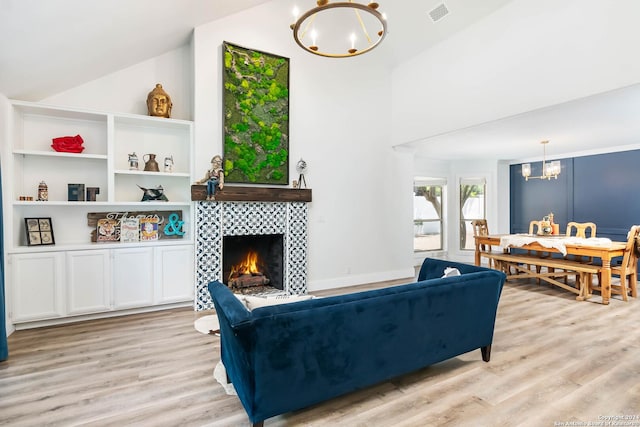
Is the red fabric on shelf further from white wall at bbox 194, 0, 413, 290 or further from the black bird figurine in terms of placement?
white wall at bbox 194, 0, 413, 290

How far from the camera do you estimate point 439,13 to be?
4812 millimetres

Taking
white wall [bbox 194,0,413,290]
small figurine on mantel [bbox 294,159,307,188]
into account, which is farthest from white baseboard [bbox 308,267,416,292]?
small figurine on mantel [bbox 294,159,307,188]

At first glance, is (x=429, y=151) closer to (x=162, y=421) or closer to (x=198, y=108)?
(x=198, y=108)

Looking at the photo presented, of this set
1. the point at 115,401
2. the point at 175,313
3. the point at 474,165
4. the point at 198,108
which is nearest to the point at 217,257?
the point at 175,313

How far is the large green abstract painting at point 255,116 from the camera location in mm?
4539

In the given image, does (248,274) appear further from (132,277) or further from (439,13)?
(439,13)

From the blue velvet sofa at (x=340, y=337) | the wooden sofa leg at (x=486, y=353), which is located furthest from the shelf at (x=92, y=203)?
the wooden sofa leg at (x=486, y=353)

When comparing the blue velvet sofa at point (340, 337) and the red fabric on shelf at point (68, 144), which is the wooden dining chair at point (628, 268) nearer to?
the blue velvet sofa at point (340, 337)

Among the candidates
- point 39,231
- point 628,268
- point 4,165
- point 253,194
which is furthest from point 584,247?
point 4,165

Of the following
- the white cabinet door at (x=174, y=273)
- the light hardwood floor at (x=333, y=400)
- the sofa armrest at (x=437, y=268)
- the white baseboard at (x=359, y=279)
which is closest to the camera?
the light hardwood floor at (x=333, y=400)

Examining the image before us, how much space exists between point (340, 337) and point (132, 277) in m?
3.10

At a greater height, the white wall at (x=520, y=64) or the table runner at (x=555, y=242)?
the white wall at (x=520, y=64)

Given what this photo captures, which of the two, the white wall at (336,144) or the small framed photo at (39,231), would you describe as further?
the white wall at (336,144)

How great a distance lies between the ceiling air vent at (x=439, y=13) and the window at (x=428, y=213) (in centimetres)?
369
